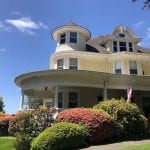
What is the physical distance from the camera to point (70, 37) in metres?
28.7

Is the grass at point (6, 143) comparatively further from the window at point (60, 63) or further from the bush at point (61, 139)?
the window at point (60, 63)

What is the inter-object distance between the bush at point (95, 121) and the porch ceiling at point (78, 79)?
544 cm

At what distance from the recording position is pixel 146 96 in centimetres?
2711

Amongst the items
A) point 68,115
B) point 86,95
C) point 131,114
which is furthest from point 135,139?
point 86,95

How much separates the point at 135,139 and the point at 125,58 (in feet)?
45.7

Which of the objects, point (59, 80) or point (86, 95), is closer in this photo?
point (59, 80)

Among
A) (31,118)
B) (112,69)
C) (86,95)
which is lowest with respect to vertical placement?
(31,118)

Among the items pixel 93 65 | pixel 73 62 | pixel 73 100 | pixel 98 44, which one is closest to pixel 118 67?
pixel 93 65

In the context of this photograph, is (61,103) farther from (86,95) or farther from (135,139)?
(135,139)

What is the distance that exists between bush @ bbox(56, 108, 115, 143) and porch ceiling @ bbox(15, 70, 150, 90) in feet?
17.8

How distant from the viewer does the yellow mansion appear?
2229 centimetres

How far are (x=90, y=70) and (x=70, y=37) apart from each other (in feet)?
13.9

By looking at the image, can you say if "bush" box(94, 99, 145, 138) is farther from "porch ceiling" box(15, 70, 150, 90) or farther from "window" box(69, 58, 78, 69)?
"window" box(69, 58, 78, 69)

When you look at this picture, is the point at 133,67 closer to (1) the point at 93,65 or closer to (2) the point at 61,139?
(1) the point at 93,65
